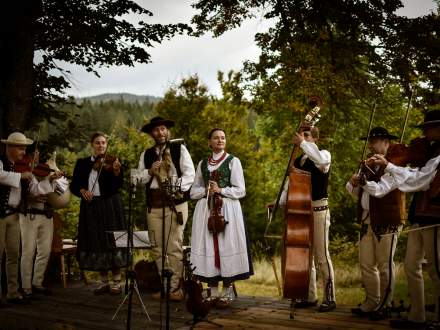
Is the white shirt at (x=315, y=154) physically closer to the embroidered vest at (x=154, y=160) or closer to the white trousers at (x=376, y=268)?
the white trousers at (x=376, y=268)

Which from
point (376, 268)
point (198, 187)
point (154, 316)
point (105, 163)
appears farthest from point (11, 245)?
point (376, 268)

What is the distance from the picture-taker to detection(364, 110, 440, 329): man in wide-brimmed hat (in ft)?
14.3

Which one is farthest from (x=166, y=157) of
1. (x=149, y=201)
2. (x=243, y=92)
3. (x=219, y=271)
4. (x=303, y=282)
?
(x=243, y=92)

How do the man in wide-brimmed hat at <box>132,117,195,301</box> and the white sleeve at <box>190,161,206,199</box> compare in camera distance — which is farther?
the man in wide-brimmed hat at <box>132,117,195,301</box>

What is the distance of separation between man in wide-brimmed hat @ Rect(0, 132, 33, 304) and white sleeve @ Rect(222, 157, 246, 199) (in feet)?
8.24

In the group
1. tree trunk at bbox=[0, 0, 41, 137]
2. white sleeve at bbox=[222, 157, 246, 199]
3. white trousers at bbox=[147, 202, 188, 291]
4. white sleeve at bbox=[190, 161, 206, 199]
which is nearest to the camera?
white sleeve at bbox=[222, 157, 246, 199]

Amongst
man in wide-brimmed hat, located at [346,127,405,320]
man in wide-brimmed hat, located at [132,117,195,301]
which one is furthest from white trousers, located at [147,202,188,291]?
man in wide-brimmed hat, located at [346,127,405,320]

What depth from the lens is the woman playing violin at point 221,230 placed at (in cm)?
587

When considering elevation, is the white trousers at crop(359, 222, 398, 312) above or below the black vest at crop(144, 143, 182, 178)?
below

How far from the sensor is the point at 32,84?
7.87 m

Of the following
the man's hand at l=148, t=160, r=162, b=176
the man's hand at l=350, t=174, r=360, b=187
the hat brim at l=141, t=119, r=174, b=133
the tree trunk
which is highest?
the tree trunk

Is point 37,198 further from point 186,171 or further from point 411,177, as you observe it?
point 411,177

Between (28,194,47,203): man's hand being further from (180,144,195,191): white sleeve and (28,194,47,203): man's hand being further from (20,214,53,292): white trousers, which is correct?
(180,144,195,191): white sleeve

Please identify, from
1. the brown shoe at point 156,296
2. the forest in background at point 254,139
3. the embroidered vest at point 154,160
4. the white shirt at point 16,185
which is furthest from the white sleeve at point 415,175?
the forest in background at point 254,139
